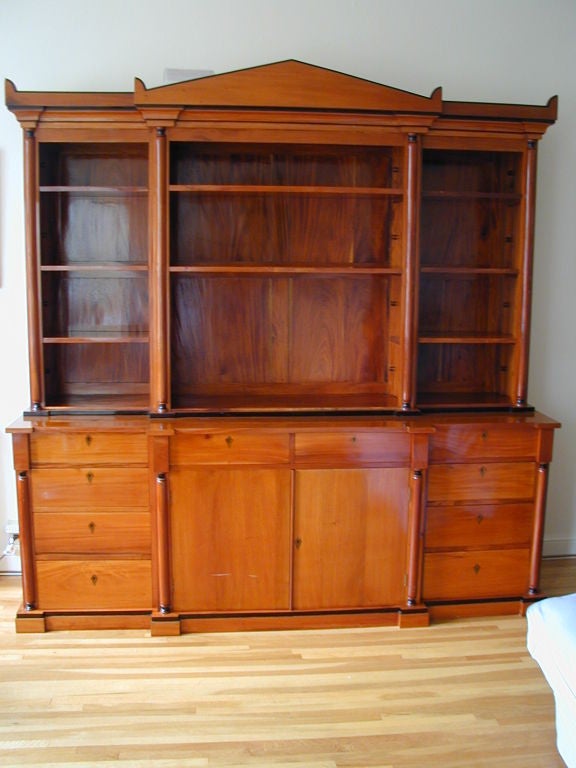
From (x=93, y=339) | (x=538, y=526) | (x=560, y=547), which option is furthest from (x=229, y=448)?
(x=560, y=547)

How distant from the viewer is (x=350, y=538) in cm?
286

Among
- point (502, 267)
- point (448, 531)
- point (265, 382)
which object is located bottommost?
point (448, 531)

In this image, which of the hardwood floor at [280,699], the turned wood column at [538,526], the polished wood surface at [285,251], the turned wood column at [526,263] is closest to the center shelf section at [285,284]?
the polished wood surface at [285,251]

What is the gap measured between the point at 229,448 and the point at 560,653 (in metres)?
1.41

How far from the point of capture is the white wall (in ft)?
10.1

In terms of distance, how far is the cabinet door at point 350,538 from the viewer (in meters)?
2.83

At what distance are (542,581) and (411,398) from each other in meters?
1.18

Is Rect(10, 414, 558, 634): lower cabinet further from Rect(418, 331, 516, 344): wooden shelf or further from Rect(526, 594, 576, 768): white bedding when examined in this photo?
Rect(526, 594, 576, 768): white bedding

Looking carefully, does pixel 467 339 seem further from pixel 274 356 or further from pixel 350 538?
pixel 350 538

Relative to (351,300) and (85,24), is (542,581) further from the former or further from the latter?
(85,24)

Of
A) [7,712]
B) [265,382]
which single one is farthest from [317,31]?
[7,712]

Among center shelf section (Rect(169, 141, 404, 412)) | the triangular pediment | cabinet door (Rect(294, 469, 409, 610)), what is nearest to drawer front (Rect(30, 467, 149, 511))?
center shelf section (Rect(169, 141, 404, 412))

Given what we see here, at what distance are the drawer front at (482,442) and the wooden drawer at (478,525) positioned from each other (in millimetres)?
223

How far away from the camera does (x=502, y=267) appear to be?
3.20m
